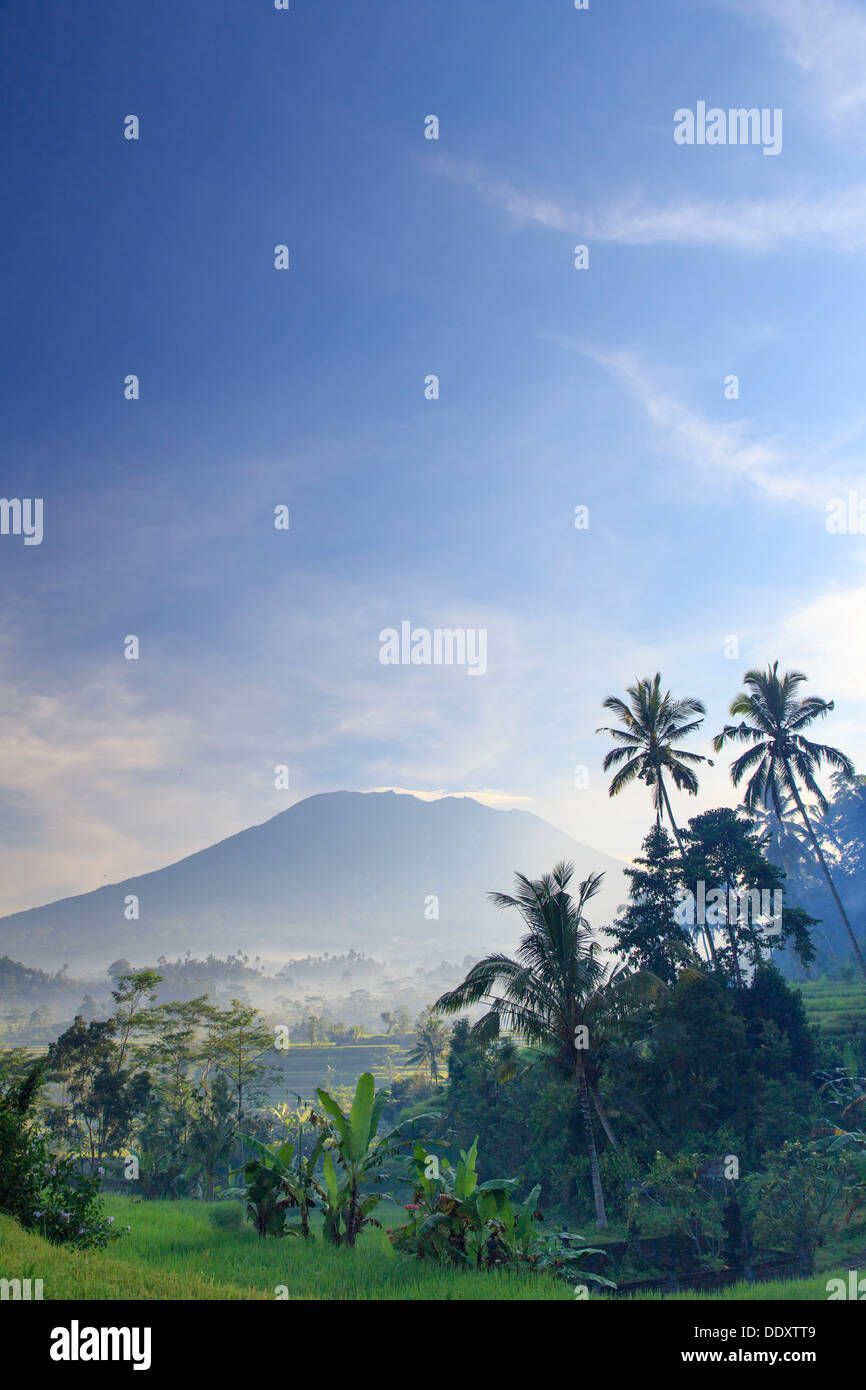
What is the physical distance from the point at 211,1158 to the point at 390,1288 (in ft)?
85.2

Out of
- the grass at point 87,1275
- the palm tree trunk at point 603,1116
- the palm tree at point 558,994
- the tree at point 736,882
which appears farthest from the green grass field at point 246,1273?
the tree at point 736,882

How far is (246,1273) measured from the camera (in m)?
9.95

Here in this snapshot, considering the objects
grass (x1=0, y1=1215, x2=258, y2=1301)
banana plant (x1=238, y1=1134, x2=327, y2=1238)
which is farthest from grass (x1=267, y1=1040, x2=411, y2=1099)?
grass (x1=0, y1=1215, x2=258, y2=1301)

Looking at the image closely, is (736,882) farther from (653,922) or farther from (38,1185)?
(38,1185)

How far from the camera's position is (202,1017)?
5472 cm

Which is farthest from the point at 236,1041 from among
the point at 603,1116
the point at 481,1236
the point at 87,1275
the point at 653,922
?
the point at 87,1275

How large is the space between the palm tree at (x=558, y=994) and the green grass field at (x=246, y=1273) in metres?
7.79

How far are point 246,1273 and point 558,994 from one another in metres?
13.1

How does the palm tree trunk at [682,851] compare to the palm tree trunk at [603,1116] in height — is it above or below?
above

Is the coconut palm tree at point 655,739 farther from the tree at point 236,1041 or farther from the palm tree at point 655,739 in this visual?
the tree at point 236,1041

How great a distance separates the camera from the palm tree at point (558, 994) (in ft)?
69.3

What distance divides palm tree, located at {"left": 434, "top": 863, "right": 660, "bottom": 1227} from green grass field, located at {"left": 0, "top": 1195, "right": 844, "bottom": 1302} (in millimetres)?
7786
